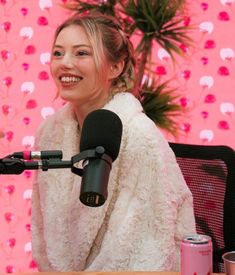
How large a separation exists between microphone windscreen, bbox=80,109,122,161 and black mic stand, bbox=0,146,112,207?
3 cm

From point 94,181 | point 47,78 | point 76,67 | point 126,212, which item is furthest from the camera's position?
point 47,78

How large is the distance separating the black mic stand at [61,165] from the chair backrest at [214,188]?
3.06 feet

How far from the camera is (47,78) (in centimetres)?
350

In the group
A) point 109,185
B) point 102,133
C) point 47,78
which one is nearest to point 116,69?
point 109,185

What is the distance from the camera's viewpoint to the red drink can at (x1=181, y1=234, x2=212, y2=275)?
1.09m

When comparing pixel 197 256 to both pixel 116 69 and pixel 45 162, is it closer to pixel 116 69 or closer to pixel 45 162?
pixel 45 162

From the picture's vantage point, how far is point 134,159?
164 cm

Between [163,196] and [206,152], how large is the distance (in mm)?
327

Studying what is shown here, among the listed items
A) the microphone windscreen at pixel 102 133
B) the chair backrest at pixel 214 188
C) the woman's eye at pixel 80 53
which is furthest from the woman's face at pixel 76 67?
the microphone windscreen at pixel 102 133

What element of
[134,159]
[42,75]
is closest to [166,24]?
[42,75]

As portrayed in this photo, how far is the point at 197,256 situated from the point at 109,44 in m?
0.89

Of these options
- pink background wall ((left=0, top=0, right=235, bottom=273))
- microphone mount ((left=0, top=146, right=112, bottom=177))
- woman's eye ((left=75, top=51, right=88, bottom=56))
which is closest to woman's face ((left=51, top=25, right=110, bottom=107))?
woman's eye ((left=75, top=51, right=88, bottom=56))

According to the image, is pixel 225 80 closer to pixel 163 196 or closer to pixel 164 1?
pixel 164 1

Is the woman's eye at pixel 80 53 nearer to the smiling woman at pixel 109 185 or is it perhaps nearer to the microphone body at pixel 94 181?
the smiling woman at pixel 109 185
